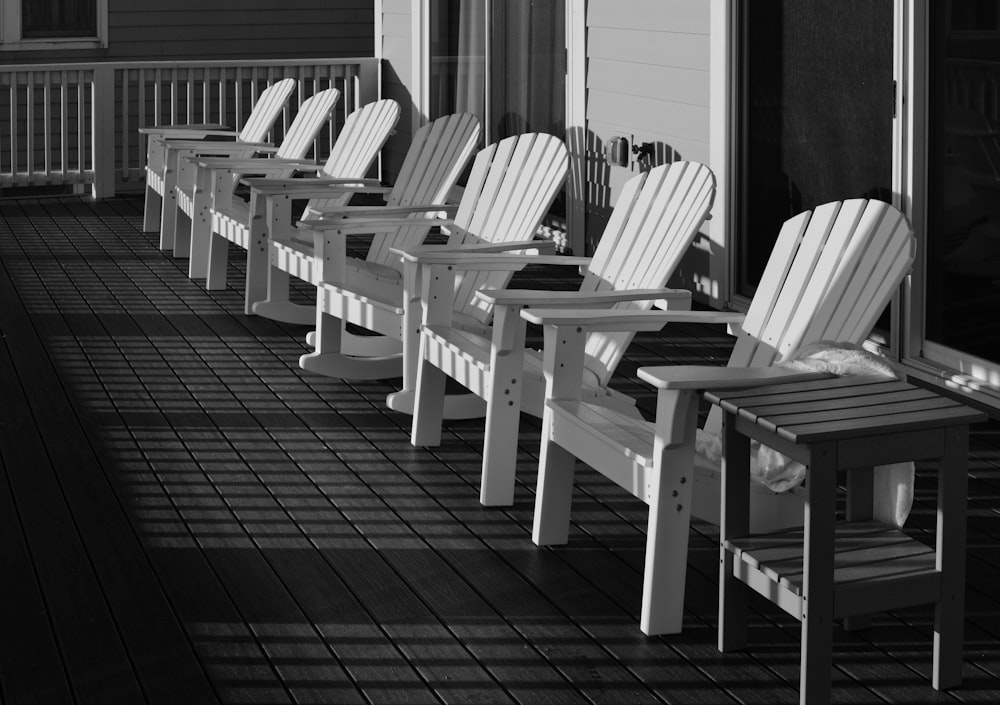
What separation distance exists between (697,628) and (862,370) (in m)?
0.65

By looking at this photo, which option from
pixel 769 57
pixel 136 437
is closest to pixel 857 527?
pixel 136 437

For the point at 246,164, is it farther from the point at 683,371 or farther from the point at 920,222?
the point at 683,371

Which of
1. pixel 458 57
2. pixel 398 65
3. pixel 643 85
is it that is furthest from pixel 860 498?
pixel 398 65

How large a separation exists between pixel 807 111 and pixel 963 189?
1.04 meters

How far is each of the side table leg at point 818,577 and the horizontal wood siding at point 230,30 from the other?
10.4 meters

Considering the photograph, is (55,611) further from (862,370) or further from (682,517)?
(862,370)

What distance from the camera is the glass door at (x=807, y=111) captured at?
4992mm

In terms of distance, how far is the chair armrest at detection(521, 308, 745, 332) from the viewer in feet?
11.0

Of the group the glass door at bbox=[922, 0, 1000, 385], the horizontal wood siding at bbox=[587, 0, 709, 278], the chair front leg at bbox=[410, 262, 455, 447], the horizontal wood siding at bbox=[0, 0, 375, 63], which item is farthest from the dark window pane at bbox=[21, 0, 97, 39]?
the glass door at bbox=[922, 0, 1000, 385]

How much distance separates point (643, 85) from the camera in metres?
6.71

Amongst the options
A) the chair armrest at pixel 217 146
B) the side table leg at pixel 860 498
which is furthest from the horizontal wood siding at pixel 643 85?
the side table leg at pixel 860 498

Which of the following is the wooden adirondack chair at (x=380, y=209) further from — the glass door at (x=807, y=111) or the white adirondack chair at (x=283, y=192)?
the glass door at (x=807, y=111)

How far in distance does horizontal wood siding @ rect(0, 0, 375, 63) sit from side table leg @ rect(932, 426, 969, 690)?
10430 millimetres

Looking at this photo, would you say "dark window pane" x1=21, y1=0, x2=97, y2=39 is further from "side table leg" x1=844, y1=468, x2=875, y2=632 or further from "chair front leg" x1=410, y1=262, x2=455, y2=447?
"side table leg" x1=844, y1=468, x2=875, y2=632
